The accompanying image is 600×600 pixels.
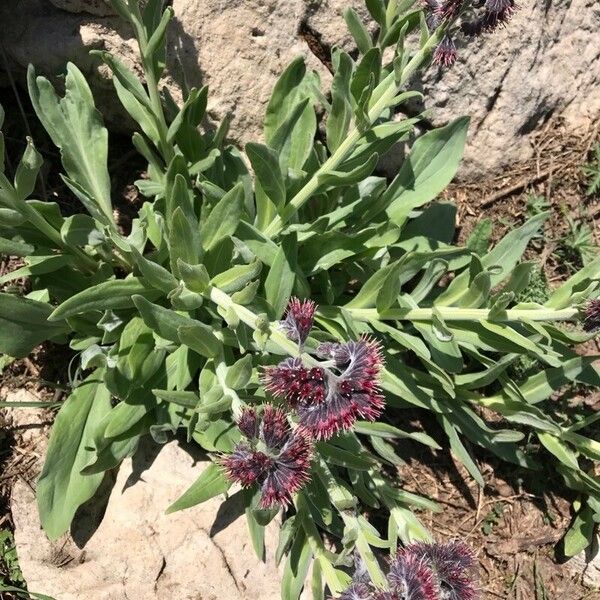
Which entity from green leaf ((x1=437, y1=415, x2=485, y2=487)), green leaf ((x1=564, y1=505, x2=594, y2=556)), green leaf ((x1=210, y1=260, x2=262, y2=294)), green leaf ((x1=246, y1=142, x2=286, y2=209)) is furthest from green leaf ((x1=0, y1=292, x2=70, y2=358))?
green leaf ((x1=564, y1=505, x2=594, y2=556))

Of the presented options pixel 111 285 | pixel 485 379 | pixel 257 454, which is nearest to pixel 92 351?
pixel 111 285

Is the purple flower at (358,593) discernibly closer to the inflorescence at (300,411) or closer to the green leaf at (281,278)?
the inflorescence at (300,411)

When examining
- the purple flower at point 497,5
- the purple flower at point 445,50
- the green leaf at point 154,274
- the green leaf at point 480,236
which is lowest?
the green leaf at point 480,236

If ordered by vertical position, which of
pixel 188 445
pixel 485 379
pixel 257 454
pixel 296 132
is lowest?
pixel 188 445

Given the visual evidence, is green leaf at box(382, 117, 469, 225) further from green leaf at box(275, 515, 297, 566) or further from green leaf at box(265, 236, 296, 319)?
green leaf at box(275, 515, 297, 566)

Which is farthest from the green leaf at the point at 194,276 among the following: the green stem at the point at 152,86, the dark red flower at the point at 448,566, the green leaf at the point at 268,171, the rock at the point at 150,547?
the dark red flower at the point at 448,566

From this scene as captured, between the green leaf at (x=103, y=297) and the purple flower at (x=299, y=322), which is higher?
the purple flower at (x=299, y=322)

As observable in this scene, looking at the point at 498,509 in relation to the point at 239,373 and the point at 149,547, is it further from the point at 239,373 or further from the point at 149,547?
the point at 239,373

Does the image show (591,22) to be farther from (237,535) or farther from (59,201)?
(237,535)
